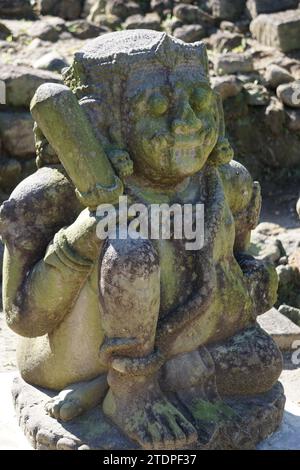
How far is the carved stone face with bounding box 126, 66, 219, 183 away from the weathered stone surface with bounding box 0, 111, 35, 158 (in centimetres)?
457

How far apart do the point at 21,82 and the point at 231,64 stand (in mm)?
2369

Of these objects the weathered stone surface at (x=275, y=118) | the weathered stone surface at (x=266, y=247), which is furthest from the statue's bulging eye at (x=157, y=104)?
the weathered stone surface at (x=275, y=118)

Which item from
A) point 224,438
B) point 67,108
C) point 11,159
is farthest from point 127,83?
point 11,159

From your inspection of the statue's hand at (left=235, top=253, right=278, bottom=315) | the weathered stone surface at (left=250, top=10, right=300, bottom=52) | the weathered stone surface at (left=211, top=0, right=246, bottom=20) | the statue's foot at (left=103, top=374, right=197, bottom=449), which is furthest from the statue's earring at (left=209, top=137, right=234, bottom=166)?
the weathered stone surface at (left=211, top=0, right=246, bottom=20)

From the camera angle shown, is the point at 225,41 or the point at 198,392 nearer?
the point at 198,392

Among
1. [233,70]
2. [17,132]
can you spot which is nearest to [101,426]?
[17,132]

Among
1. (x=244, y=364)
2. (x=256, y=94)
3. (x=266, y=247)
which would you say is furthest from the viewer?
(x=256, y=94)

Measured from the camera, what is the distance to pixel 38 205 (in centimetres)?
319

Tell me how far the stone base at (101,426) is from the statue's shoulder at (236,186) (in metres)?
0.74

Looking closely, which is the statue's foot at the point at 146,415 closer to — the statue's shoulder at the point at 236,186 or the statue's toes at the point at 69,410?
the statue's toes at the point at 69,410

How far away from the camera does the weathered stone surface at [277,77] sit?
343 inches

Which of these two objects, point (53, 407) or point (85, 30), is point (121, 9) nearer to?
point (85, 30)

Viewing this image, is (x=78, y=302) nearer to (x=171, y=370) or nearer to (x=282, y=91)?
(x=171, y=370)

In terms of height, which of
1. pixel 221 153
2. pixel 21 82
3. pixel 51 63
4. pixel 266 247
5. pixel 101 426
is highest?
pixel 221 153
